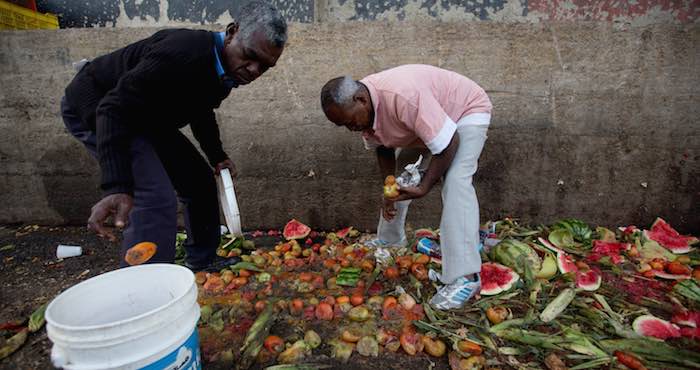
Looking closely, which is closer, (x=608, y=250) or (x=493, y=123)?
(x=608, y=250)

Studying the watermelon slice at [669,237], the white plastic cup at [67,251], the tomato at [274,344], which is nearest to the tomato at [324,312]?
the tomato at [274,344]

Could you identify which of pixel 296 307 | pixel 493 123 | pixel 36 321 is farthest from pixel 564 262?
pixel 36 321

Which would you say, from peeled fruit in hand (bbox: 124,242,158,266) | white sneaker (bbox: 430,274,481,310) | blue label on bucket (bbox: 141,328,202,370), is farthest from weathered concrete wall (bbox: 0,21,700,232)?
blue label on bucket (bbox: 141,328,202,370)

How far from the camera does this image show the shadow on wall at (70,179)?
4.32 metres

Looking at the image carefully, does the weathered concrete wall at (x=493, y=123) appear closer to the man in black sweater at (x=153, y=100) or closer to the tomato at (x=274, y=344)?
the man in black sweater at (x=153, y=100)

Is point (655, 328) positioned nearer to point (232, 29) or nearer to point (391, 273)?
point (391, 273)

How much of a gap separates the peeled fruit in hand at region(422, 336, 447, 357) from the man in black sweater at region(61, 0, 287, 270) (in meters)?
1.81

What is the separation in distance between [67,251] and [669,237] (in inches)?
241

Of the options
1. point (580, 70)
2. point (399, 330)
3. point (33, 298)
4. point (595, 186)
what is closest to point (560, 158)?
point (595, 186)

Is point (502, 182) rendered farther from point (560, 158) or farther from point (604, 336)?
point (604, 336)

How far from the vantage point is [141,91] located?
211 centimetres

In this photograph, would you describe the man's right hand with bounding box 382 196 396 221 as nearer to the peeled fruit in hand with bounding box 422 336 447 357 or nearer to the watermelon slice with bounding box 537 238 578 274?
the peeled fruit in hand with bounding box 422 336 447 357

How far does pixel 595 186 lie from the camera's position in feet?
13.0

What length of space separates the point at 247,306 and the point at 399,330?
1.15 metres
